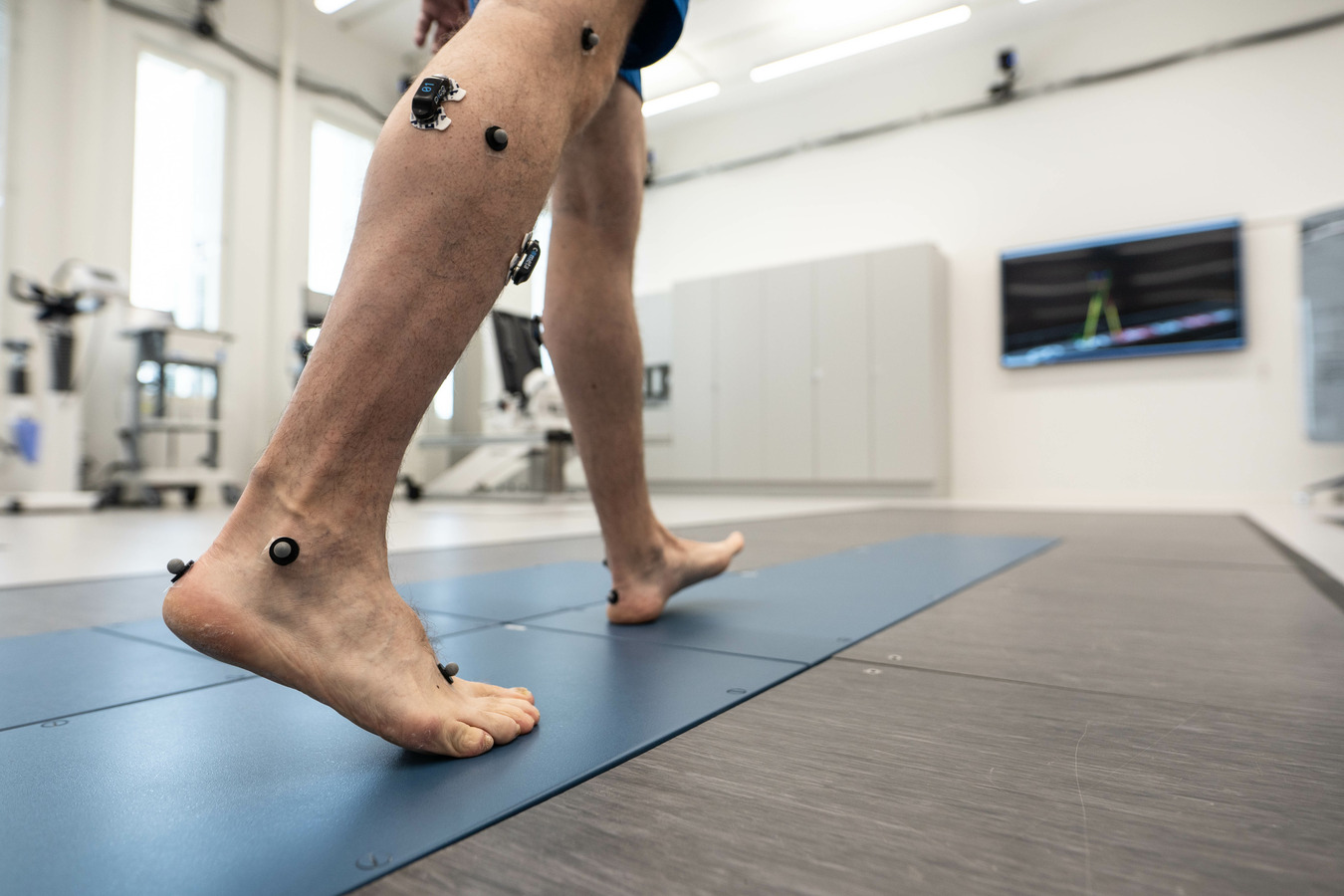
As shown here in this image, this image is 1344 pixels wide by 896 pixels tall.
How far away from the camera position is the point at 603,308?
33.9 inches

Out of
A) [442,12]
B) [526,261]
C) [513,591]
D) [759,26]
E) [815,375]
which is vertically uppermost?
[759,26]

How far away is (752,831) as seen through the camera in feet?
1.30

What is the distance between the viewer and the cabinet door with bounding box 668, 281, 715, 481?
6.95m

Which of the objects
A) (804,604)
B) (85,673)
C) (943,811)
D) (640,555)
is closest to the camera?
(943,811)

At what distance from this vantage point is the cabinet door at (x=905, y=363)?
5.86m

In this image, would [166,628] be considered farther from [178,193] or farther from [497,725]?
[178,193]

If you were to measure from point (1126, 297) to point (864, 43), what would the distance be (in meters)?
2.71

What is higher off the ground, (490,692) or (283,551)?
(283,551)

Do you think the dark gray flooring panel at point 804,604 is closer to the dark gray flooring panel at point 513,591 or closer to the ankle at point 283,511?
the dark gray flooring panel at point 513,591

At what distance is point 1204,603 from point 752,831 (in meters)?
1.04

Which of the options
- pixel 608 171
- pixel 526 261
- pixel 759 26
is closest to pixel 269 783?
pixel 526 261

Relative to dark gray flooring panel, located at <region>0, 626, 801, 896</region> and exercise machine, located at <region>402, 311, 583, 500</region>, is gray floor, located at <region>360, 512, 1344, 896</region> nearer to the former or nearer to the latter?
dark gray flooring panel, located at <region>0, 626, 801, 896</region>

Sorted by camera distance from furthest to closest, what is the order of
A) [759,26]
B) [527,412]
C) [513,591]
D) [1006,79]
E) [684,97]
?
[684,97] → [1006,79] → [759,26] → [527,412] → [513,591]

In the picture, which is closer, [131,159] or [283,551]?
[283,551]
